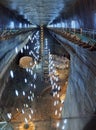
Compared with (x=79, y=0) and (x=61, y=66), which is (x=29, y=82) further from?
(x=79, y=0)

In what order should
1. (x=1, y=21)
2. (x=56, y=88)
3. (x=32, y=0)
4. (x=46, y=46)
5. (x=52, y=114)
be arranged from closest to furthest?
(x=32, y=0), (x=52, y=114), (x=1, y=21), (x=56, y=88), (x=46, y=46)

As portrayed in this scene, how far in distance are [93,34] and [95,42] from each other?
586 millimetres

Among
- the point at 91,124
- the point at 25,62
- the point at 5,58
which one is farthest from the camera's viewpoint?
the point at 25,62

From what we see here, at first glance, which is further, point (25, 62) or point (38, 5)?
point (25, 62)

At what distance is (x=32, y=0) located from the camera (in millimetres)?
7238

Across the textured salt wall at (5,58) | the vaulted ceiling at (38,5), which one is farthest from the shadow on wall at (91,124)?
the vaulted ceiling at (38,5)

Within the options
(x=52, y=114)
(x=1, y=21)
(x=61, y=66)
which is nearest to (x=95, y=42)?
(x=52, y=114)

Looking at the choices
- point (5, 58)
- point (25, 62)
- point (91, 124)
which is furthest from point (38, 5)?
point (91, 124)

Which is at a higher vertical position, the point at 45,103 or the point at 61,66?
the point at 61,66

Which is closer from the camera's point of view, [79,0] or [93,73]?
[93,73]

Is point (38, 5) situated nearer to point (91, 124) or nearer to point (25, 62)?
point (25, 62)

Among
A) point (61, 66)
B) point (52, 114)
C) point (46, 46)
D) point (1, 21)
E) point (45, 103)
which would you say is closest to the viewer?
point (52, 114)

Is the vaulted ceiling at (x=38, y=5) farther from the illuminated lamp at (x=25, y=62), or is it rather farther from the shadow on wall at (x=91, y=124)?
the shadow on wall at (x=91, y=124)

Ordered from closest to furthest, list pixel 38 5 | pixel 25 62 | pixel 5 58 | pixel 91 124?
1. pixel 91 124
2. pixel 5 58
3. pixel 38 5
4. pixel 25 62
